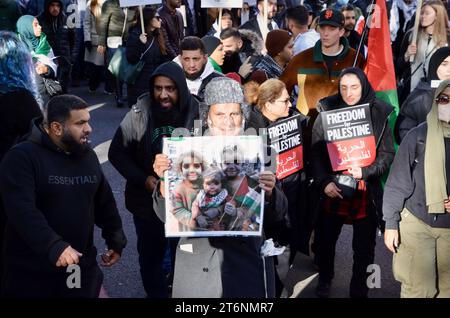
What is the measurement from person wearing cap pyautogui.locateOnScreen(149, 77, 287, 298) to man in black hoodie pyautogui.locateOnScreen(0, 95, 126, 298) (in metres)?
0.43

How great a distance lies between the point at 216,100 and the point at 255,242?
754 mm

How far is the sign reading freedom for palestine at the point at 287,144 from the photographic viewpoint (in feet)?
15.5

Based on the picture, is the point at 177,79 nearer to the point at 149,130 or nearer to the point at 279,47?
the point at 149,130

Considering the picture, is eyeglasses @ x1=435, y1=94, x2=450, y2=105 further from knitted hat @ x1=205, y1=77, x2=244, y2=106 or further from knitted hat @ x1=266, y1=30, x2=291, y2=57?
knitted hat @ x1=266, y1=30, x2=291, y2=57

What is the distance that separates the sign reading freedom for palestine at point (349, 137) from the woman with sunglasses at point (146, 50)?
10.8ft

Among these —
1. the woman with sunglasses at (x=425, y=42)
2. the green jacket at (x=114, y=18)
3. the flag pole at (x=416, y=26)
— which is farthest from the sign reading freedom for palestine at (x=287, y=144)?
the green jacket at (x=114, y=18)

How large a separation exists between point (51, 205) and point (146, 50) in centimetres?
477

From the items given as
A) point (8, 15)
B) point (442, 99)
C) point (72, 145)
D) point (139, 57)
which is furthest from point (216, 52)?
point (8, 15)

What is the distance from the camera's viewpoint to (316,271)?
5.70 m

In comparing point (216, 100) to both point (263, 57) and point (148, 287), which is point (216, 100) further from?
point (263, 57)

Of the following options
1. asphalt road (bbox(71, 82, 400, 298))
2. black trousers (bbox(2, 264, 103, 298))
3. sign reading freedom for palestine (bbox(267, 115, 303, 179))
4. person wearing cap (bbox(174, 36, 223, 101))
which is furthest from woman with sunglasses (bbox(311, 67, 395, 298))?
black trousers (bbox(2, 264, 103, 298))

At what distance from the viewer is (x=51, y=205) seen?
133 inches

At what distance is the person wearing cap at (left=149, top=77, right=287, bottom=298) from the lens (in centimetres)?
338

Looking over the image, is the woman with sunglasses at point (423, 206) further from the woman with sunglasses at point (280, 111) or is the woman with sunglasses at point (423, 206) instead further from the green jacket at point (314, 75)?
the green jacket at point (314, 75)
